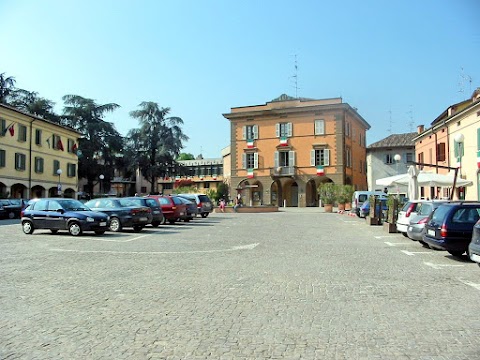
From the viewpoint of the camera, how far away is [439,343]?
16.2 feet

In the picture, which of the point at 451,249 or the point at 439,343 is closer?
the point at 439,343

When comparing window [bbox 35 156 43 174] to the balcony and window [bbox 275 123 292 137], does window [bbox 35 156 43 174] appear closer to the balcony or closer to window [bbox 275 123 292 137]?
the balcony

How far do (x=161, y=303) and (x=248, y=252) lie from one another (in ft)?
20.8

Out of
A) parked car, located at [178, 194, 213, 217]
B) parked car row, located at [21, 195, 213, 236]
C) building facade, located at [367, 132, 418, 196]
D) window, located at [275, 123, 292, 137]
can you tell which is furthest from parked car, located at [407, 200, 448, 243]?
building facade, located at [367, 132, 418, 196]

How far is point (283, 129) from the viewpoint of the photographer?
200 ft

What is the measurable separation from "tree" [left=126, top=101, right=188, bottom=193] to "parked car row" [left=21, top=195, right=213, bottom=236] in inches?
1654

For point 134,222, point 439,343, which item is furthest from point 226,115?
point 439,343

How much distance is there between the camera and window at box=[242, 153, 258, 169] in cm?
6197

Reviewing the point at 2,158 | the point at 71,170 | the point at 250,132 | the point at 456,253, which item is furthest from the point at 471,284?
the point at 250,132

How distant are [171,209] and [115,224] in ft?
18.0

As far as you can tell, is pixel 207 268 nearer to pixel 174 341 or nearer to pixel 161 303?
pixel 161 303

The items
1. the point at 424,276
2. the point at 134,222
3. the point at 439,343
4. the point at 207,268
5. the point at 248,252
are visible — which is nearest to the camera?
the point at 439,343

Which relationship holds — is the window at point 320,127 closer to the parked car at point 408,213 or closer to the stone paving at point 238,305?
the parked car at point 408,213

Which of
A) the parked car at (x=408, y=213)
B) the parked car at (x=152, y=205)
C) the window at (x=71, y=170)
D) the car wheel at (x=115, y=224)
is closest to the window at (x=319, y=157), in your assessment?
the window at (x=71, y=170)
